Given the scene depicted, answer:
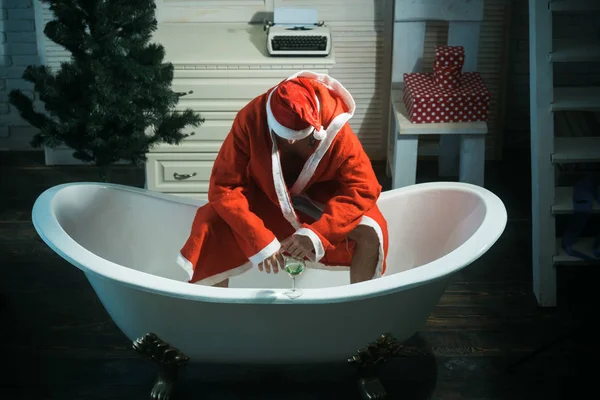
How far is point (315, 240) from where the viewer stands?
253 cm

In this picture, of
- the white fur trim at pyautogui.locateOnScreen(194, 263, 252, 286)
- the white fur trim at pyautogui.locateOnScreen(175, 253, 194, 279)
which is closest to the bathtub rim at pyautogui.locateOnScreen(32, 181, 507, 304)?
the white fur trim at pyautogui.locateOnScreen(175, 253, 194, 279)

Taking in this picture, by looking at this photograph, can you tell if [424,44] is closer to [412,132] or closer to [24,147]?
[412,132]

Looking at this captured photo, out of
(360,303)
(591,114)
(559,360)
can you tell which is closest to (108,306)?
(360,303)

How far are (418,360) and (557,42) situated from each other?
128cm

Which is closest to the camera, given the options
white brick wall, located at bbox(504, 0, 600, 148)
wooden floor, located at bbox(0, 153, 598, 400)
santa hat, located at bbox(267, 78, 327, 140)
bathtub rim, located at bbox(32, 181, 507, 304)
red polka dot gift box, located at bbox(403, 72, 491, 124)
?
bathtub rim, located at bbox(32, 181, 507, 304)

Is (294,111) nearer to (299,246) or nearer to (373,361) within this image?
(299,246)

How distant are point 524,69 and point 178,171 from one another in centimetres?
192

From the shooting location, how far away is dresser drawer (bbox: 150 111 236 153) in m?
3.81

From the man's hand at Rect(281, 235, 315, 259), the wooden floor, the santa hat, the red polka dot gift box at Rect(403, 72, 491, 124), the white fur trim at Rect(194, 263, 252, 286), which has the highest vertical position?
the santa hat

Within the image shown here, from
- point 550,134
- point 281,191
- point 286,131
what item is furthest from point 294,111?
point 550,134

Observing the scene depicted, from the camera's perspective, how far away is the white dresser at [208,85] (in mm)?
3746

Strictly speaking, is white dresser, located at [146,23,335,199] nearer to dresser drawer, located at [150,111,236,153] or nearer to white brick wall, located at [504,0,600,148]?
dresser drawer, located at [150,111,236,153]

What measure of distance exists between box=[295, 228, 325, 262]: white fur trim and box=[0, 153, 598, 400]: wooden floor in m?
0.51

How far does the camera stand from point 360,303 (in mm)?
2395
